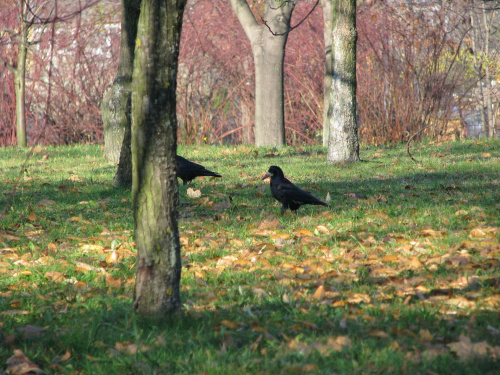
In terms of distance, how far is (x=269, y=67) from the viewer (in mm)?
14711

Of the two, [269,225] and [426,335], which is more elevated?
[269,225]

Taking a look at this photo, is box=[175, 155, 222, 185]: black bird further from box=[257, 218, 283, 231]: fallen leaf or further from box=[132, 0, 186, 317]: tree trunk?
box=[132, 0, 186, 317]: tree trunk

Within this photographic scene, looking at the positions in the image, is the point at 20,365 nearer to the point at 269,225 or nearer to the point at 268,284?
the point at 268,284

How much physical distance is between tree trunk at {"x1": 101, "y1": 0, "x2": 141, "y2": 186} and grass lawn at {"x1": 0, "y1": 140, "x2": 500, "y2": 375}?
0.44m

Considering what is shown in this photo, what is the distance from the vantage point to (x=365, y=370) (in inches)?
106

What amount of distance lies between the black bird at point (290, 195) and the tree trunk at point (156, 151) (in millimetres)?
2841

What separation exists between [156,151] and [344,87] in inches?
281

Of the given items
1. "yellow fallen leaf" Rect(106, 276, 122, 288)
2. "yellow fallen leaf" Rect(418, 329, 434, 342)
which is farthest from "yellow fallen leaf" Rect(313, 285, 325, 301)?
"yellow fallen leaf" Rect(106, 276, 122, 288)

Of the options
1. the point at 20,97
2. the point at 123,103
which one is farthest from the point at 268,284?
the point at 20,97

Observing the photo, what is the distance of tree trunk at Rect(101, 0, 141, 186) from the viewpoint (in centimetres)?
783

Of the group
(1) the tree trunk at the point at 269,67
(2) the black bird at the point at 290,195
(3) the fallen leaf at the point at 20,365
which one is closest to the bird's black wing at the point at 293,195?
(2) the black bird at the point at 290,195

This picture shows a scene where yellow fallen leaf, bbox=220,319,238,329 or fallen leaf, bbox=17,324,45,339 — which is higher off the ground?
yellow fallen leaf, bbox=220,319,238,329

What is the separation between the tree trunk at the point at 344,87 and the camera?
973 cm

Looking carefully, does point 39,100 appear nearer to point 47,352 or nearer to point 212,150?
point 212,150
